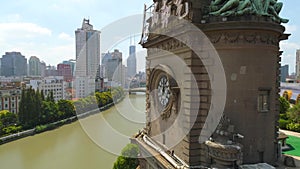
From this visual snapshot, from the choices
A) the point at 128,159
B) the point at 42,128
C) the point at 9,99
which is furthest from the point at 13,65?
the point at 128,159

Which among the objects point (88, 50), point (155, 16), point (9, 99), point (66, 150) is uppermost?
point (88, 50)

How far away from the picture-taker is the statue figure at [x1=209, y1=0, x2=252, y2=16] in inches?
221

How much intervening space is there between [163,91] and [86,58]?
20.3 meters

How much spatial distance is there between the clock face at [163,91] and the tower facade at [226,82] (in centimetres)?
86

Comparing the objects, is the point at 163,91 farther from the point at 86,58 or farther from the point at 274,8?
the point at 86,58

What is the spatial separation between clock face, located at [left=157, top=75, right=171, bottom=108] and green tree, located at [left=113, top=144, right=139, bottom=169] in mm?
2543

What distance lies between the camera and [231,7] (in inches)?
228

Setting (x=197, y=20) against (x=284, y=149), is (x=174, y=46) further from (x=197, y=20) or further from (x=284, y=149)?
(x=284, y=149)

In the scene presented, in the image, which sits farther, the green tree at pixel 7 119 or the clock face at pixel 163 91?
the green tree at pixel 7 119

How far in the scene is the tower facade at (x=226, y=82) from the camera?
5.71 meters

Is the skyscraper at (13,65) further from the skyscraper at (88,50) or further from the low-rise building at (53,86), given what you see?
the skyscraper at (88,50)

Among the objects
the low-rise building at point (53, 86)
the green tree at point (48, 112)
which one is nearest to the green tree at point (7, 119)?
the green tree at point (48, 112)

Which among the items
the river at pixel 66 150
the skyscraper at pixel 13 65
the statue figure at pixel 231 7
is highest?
the skyscraper at pixel 13 65

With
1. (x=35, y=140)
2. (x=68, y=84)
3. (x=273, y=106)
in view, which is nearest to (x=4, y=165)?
(x=35, y=140)
